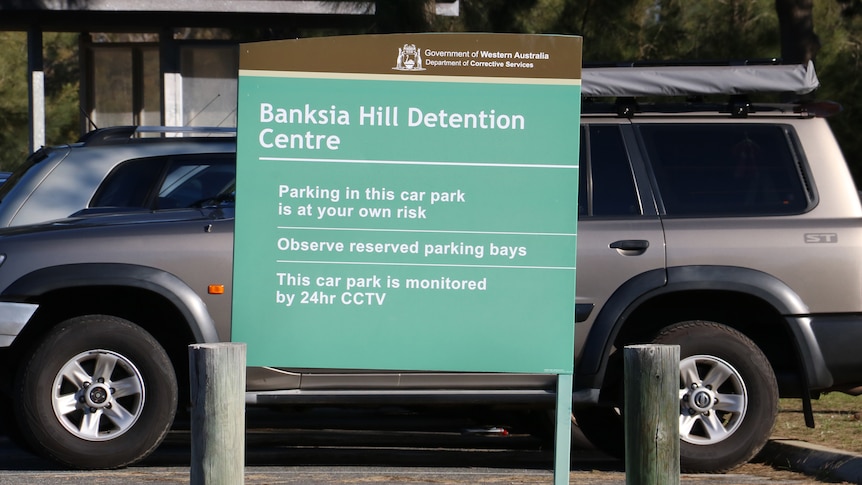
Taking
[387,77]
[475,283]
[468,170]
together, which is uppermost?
[387,77]

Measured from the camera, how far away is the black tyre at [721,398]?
6.25m

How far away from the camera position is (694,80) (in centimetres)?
627

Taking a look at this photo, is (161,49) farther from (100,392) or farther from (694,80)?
(694,80)

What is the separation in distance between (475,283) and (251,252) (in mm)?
770

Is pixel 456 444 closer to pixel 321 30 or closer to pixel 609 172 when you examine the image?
pixel 609 172

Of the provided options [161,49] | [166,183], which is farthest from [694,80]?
[161,49]

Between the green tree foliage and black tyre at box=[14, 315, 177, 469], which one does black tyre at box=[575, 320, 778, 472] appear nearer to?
black tyre at box=[14, 315, 177, 469]

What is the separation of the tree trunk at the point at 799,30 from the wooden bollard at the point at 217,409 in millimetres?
9031

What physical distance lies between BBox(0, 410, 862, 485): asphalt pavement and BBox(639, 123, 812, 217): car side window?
4.50 feet

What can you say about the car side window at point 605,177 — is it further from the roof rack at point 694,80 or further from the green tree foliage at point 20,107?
the green tree foliage at point 20,107

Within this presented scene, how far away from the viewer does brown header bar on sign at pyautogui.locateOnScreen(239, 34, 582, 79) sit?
4.26 m

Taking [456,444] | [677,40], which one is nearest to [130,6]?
[677,40]

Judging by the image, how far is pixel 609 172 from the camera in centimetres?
652

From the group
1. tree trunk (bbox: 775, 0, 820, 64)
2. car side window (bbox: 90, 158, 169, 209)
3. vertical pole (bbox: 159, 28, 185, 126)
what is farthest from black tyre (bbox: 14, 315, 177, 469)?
vertical pole (bbox: 159, 28, 185, 126)
